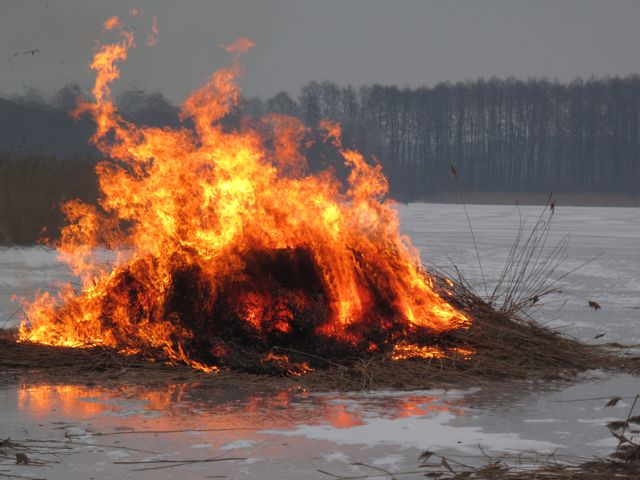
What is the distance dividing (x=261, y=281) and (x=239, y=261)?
0.80 ft

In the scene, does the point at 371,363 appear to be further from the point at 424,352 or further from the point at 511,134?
the point at 511,134

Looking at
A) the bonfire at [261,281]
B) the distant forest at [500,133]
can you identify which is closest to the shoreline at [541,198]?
the distant forest at [500,133]

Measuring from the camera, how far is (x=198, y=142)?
7895mm

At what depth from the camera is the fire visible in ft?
24.6

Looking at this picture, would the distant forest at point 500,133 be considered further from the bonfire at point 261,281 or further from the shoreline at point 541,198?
the bonfire at point 261,281

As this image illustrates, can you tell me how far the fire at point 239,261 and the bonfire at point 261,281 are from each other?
0.01m

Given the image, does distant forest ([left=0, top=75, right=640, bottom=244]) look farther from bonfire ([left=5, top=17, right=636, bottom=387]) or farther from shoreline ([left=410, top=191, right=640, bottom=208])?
bonfire ([left=5, top=17, right=636, bottom=387])

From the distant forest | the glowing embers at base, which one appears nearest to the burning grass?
the glowing embers at base

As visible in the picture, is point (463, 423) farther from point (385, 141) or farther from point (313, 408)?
point (385, 141)

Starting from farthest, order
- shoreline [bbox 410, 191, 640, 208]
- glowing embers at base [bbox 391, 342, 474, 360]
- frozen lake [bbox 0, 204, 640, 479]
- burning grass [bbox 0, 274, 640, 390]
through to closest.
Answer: shoreline [bbox 410, 191, 640, 208] < glowing embers at base [bbox 391, 342, 474, 360] < burning grass [bbox 0, 274, 640, 390] < frozen lake [bbox 0, 204, 640, 479]

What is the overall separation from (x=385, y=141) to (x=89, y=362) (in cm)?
6512

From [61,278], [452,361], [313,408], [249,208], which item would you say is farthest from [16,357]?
[61,278]

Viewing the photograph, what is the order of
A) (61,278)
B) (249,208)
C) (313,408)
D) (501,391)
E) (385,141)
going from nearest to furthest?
(313,408) < (501,391) < (249,208) < (61,278) < (385,141)

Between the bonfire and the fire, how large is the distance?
12mm
